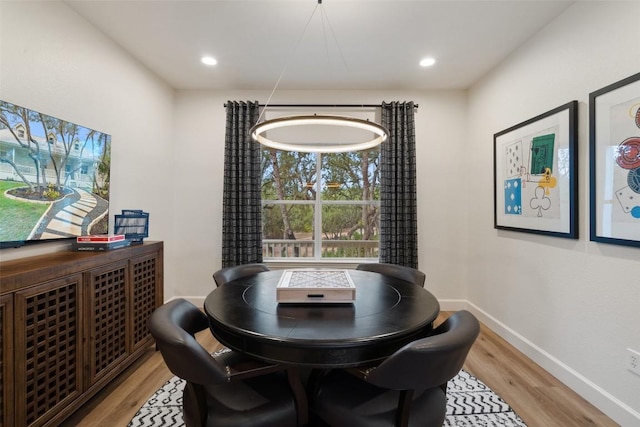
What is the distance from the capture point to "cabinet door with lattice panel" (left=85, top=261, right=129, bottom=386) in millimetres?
1864

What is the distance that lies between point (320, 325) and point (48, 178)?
210 cm

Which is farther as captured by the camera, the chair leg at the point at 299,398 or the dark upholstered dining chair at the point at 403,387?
the chair leg at the point at 299,398

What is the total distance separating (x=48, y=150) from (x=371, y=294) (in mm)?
2357

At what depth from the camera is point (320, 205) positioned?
375 cm

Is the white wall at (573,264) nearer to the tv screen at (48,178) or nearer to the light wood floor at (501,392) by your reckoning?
the light wood floor at (501,392)

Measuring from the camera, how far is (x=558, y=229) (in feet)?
7.23

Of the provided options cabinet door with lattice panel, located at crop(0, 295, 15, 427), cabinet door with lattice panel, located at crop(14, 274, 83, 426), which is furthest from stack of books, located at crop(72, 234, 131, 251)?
cabinet door with lattice panel, located at crop(0, 295, 15, 427)

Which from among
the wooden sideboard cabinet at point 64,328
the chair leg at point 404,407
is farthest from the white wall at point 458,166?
the chair leg at point 404,407

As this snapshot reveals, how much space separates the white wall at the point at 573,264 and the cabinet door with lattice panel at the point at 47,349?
3.34 m

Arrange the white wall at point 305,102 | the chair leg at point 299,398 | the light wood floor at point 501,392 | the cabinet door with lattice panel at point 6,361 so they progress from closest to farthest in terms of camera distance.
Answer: the chair leg at point 299,398 → the cabinet door with lattice panel at point 6,361 → the light wood floor at point 501,392 → the white wall at point 305,102

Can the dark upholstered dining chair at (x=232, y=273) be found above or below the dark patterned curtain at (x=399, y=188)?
below

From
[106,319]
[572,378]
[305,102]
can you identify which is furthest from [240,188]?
[572,378]

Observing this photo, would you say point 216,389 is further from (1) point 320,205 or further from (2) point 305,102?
(2) point 305,102

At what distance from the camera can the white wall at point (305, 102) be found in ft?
11.8
